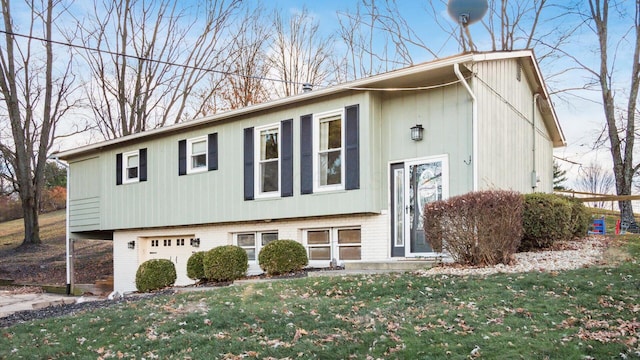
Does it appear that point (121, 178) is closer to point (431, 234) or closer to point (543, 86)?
point (431, 234)

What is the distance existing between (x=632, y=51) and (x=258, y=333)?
750 inches

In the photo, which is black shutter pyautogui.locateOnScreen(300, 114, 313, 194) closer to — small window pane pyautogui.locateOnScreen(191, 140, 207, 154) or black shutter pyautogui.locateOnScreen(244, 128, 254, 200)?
black shutter pyautogui.locateOnScreen(244, 128, 254, 200)

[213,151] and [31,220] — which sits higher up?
[213,151]

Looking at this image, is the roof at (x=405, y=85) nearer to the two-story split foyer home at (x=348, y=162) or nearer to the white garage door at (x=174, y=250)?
the two-story split foyer home at (x=348, y=162)

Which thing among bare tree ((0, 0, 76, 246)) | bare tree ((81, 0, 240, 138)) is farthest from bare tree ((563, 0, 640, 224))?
bare tree ((0, 0, 76, 246))

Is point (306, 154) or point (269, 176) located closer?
point (306, 154)

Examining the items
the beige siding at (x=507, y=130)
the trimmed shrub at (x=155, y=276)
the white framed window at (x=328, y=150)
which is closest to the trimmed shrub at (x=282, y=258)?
the white framed window at (x=328, y=150)

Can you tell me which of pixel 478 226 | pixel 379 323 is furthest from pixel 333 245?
pixel 379 323

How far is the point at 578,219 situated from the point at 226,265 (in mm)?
7992

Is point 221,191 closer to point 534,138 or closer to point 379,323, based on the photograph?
point 534,138

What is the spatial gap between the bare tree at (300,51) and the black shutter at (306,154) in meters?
14.5

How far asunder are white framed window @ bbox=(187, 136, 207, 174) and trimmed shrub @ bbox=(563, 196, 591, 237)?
873cm

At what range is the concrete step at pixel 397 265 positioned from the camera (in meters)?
10.2

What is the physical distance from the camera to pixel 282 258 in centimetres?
1194
